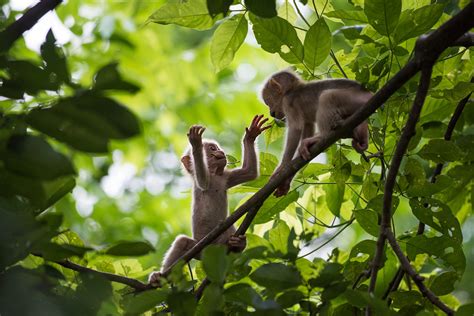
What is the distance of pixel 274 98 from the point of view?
4980 mm

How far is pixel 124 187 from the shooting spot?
1245 cm

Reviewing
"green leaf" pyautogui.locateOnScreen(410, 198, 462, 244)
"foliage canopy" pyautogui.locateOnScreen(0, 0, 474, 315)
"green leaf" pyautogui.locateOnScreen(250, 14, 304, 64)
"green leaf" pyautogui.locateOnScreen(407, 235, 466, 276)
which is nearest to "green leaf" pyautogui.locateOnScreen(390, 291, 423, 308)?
"foliage canopy" pyautogui.locateOnScreen(0, 0, 474, 315)

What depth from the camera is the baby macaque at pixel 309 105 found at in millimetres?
4008

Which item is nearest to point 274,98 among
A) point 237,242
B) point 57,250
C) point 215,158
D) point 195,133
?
point 215,158

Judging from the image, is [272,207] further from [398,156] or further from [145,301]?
[145,301]

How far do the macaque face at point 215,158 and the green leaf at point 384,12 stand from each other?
6.06ft

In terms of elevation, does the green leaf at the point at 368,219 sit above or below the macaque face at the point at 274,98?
below

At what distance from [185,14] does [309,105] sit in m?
1.36

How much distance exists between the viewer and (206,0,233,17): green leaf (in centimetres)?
261

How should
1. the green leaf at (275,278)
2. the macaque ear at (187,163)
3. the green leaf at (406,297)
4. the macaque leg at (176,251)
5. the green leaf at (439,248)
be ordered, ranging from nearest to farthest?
the green leaf at (275,278) → the green leaf at (406,297) → the green leaf at (439,248) → the macaque leg at (176,251) → the macaque ear at (187,163)

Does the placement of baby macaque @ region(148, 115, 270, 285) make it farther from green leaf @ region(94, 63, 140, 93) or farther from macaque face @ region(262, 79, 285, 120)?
green leaf @ region(94, 63, 140, 93)

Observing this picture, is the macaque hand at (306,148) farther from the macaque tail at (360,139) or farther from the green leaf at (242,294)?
the green leaf at (242,294)

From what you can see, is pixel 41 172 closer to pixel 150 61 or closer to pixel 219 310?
Result: pixel 219 310

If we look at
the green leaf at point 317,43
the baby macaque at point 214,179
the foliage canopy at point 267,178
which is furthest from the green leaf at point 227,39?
the baby macaque at point 214,179
